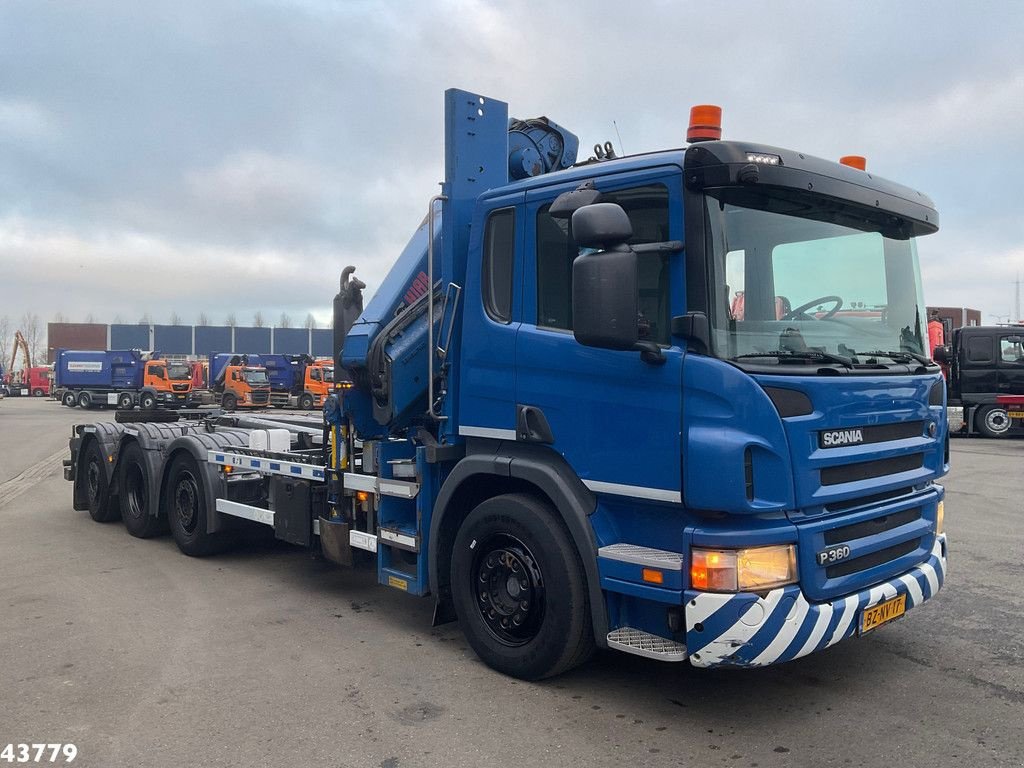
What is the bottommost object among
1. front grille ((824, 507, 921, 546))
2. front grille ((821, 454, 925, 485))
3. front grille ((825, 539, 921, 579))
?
front grille ((825, 539, 921, 579))

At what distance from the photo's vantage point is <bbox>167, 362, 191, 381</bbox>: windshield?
39219 millimetres

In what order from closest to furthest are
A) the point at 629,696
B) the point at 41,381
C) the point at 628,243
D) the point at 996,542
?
the point at 628,243, the point at 629,696, the point at 996,542, the point at 41,381

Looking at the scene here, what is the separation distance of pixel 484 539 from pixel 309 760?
1534 millimetres

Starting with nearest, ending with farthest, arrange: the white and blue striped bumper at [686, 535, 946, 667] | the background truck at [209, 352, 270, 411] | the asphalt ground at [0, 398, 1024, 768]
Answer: the white and blue striped bumper at [686, 535, 946, 667] < the asphalt ground at [0, 398, 1024, 768] < the background truck at [209, 352, 270, 411]

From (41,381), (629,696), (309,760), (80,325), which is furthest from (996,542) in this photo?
(80,325)

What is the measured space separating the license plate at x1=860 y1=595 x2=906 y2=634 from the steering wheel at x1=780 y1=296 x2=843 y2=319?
1493 mm

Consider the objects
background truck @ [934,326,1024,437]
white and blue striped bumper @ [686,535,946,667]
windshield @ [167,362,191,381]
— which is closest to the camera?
white and blue striped bumper @ [686,535,946,667]

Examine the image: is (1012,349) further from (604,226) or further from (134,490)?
(604,226)

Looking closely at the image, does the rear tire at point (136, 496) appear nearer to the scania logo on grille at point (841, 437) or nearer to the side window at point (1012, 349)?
the scania logo on grille at point (841, 437)

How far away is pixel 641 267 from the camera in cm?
414

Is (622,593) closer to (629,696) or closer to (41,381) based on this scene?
(629,696)

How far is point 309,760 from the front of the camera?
380 cm

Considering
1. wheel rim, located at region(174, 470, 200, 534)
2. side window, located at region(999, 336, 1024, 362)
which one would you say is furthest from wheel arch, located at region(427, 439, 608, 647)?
side window, located at region(999, 336, 1024, 362)

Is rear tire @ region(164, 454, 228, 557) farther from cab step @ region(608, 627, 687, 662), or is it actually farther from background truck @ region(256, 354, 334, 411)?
background truck @ region(256, 354, 334, 411)
